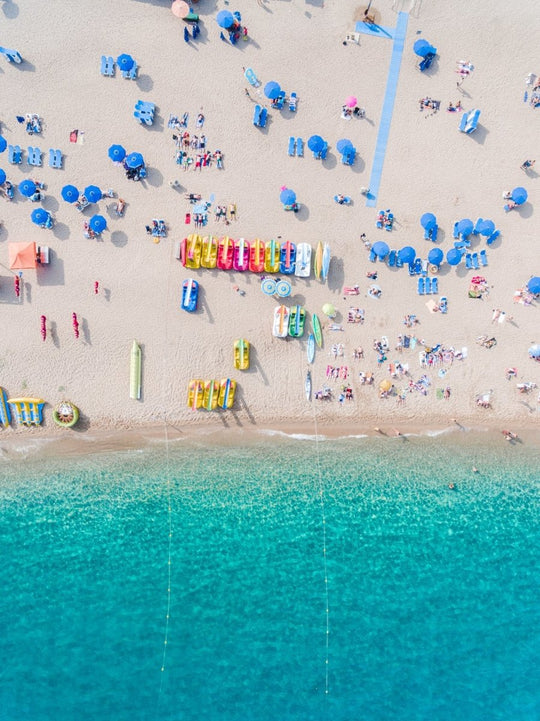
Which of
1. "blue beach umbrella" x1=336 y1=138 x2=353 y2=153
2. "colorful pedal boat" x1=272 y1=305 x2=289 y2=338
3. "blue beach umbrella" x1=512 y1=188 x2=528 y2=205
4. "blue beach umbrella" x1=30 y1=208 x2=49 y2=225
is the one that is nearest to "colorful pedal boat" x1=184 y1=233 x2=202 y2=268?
"colorful pedal boat" x1=272 y1=305 x2=289 y2=338

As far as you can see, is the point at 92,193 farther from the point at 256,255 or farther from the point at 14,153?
the point at 256,255

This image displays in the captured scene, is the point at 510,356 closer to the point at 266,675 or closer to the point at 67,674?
the point at 266,675

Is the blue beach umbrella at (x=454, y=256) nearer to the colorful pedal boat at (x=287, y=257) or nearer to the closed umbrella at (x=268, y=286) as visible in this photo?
the colorful pedal boat at (x=287, y=257)

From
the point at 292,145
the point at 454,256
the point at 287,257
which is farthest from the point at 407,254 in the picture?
the point at 292,145

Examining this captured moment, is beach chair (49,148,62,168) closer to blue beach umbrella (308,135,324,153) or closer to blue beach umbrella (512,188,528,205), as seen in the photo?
blue beach umbrella (308,135,324,153)

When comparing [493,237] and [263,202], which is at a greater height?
[263,202]

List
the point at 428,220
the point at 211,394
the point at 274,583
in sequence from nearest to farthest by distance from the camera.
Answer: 1. the point at 428,220
2. the point at 211,394
3. the point at 274,583

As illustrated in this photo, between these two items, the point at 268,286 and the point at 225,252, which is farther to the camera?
the point at 268,286
